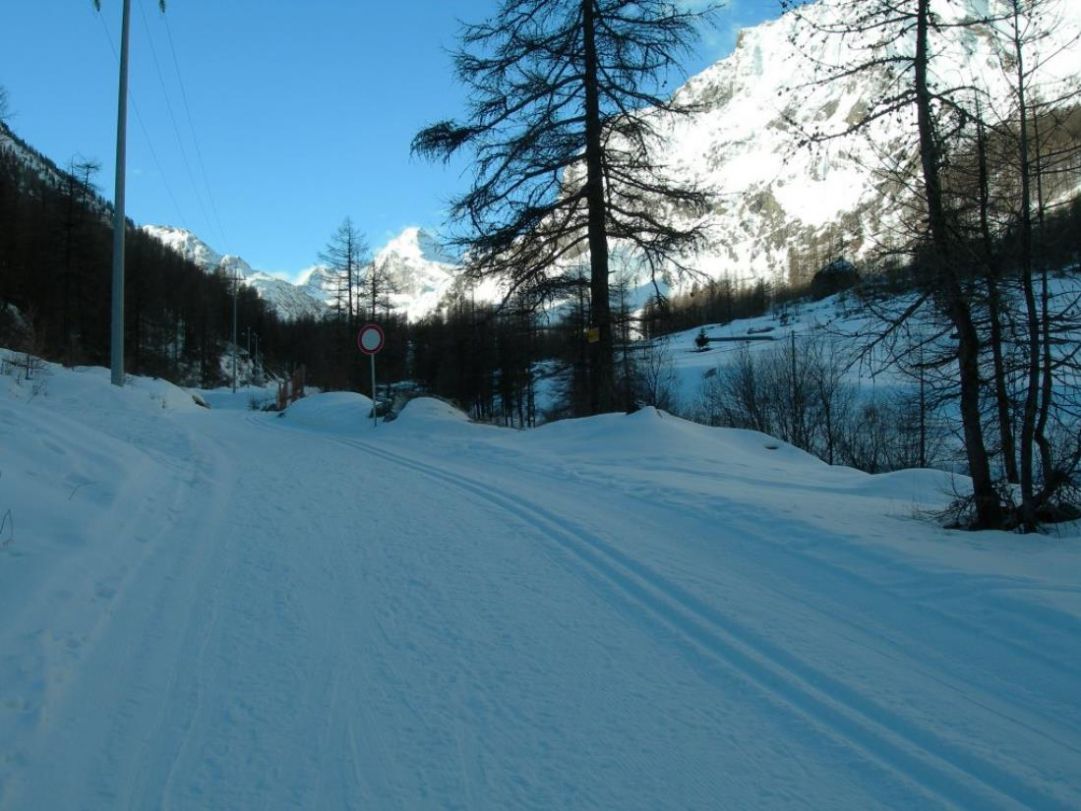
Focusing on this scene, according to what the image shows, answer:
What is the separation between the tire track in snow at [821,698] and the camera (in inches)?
99.3

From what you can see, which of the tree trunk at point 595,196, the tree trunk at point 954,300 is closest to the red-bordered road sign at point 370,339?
the tree trunk at point 595,196

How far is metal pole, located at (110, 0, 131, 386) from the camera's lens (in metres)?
16.8

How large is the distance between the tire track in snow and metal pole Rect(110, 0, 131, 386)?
640 inches

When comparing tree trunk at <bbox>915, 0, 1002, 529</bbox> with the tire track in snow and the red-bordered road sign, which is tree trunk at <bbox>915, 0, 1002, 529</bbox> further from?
the red-bordered road sign

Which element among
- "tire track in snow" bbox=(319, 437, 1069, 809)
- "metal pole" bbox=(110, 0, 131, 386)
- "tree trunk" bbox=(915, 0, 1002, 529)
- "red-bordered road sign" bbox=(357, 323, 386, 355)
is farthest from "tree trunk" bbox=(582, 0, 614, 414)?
"metal pole" bbox=(110, 0, 131, 386)

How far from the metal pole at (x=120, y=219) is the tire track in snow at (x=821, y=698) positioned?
16.3 metres

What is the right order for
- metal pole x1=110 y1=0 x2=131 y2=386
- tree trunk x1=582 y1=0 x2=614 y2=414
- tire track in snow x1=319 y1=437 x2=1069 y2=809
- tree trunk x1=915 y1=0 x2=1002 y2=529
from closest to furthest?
tire track in snow x1=319 y1=437 x2=1069 y2=809, tree trunk x1=915 y1=0 x2=1002 y2=529, tree trunk x1=582 y1=0 x2=614 y2=414, metal pole x1=110 y1=0 x2=131 y2=386

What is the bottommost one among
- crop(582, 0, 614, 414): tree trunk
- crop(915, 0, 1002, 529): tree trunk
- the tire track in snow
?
the tire track in snow

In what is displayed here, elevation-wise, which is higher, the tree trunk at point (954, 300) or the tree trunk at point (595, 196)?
the tree trunk at point (595, 196)

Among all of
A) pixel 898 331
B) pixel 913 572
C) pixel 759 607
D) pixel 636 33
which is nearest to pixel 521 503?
pixel 759 607

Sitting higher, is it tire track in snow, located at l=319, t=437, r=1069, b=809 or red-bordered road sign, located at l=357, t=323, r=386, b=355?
red-bordered road sign, located at l=357, t=323, r=386, b=355

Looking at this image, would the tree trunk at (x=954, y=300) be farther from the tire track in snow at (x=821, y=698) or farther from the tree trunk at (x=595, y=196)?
the tree trunk at (x=595, y=196)

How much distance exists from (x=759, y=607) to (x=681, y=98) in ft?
45.5

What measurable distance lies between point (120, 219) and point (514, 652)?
717 inches
